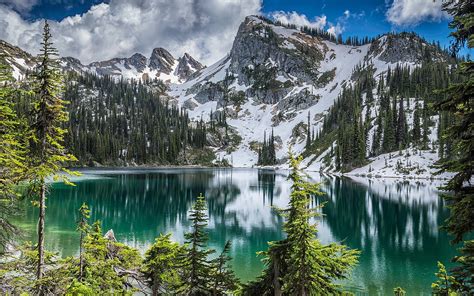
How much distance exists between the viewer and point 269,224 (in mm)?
47750

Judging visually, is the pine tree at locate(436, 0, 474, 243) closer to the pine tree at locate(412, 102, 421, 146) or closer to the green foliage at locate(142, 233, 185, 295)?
the green foliage at locate(142, 233, 185, 295)

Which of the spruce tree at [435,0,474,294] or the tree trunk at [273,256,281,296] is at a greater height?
the spruce tree at [435,0,474,294]

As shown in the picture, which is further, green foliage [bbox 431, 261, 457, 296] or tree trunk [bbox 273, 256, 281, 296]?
tree trunk [bbox 273, 256, 281, 296]

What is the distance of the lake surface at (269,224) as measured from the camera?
28.5 metres

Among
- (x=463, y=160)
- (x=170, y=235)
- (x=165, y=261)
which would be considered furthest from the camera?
(x=165, y=261)

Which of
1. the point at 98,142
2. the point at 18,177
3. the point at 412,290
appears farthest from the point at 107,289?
the point at 98,142

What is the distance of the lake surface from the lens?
28.5 m

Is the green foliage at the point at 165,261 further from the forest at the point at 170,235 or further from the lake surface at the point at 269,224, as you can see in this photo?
the lake surface at the point at 269,224

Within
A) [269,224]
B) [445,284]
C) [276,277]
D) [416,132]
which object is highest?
[416,132]

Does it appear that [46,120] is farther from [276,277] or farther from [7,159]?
[276,277]

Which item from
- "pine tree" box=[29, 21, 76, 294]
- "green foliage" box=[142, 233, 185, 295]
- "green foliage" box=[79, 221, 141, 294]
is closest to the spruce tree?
"green foliage" box=[142, 233, 185, 295]

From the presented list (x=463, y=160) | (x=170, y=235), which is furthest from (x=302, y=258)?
(x=170, y=235)

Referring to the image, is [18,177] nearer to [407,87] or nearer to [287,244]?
[287,244]

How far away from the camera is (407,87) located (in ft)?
631
